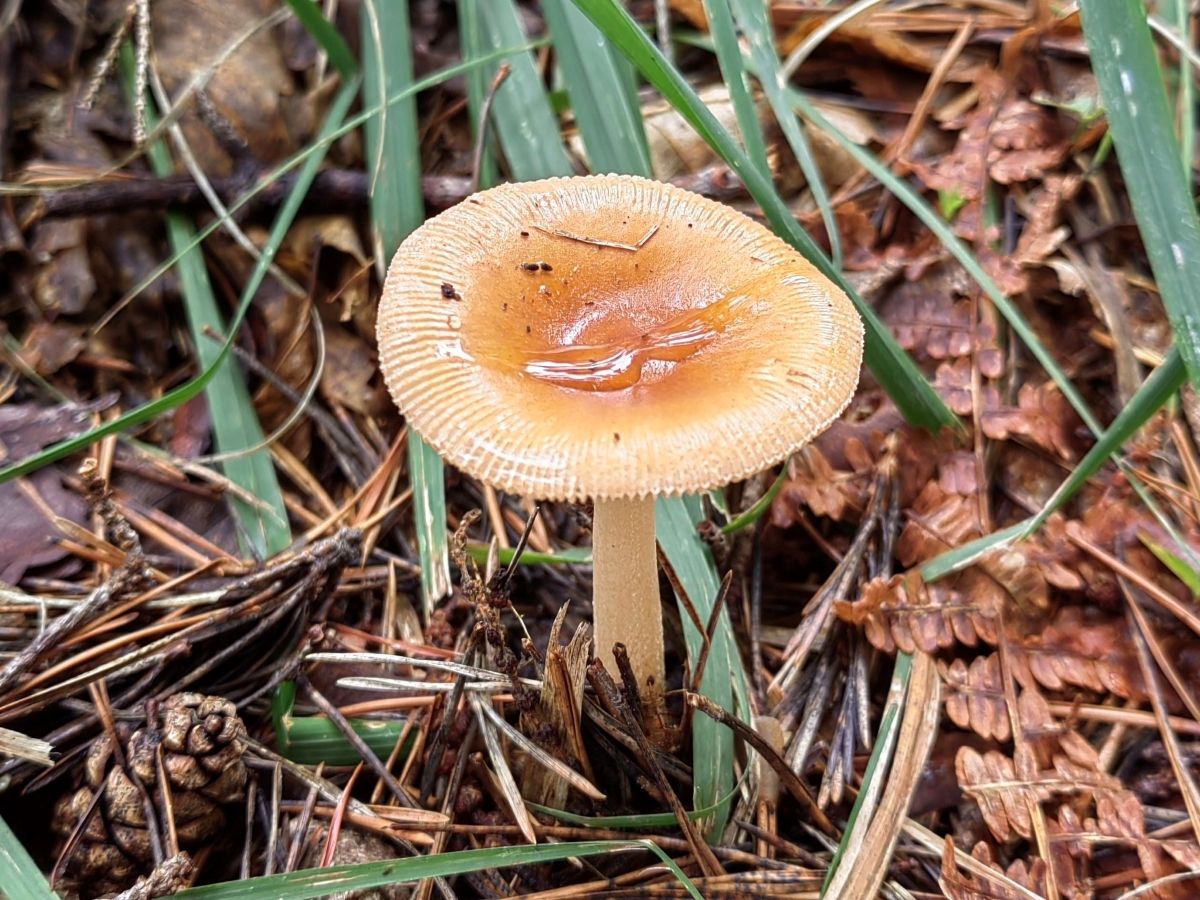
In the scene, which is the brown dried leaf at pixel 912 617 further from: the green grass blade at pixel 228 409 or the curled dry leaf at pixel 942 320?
the green grass blade at pixel 228 409

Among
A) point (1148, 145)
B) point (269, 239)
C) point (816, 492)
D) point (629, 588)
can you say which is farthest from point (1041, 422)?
point (269, 239)

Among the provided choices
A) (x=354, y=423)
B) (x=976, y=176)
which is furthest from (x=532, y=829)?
(x=976, y=176)

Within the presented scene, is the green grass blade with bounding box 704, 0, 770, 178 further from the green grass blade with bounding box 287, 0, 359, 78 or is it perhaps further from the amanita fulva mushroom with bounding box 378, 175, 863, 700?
the green grass blade with bounding box 287, 0, 359, 78

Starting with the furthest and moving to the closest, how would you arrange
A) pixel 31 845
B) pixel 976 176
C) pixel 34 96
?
pixel 34 96 → pixel 976 176 → pixel 31 845

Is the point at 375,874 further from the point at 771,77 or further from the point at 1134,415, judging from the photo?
the point at 771,77

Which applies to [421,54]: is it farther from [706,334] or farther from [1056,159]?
[1056,159]

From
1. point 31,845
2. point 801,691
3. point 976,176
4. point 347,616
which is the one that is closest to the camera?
point 31,845

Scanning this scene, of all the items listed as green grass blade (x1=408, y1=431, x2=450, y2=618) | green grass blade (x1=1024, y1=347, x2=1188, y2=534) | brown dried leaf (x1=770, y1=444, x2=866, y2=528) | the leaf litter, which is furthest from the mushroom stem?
green grass blade (x1=1024, y1=347, x2=1188, y2=534)
